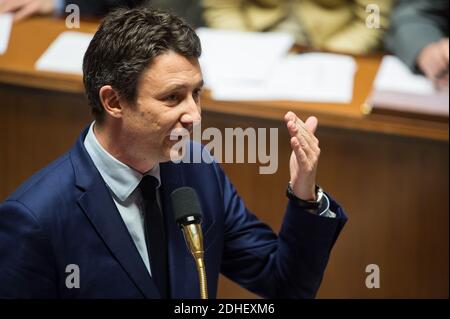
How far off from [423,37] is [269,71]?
0.43m

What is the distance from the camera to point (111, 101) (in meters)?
1.30

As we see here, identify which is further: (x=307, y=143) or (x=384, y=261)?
(x=384, y=261)

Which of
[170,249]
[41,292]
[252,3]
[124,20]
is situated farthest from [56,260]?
[252,3]

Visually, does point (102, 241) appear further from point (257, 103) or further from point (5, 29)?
point (5, 29)

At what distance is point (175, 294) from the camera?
4.56 ft

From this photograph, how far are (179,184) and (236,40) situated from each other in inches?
44.5

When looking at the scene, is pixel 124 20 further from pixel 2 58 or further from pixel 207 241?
pixel 2 58

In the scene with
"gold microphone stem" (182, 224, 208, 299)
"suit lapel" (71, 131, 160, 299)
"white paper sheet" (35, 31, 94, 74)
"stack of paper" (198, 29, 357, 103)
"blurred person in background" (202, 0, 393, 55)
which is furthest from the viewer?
"blurred person in background" (202, 0, 393, 55)

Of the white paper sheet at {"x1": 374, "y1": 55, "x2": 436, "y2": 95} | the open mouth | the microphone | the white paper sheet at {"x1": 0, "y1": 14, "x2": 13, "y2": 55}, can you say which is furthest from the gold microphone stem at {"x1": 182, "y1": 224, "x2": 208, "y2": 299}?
the white paper sheet at {"x1": 0, "y1": 14, "x2": 13, "y2": 55}

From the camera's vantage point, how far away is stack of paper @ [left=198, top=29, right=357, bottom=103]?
227cm

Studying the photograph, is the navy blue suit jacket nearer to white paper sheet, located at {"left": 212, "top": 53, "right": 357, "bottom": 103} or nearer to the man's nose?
the man's nose

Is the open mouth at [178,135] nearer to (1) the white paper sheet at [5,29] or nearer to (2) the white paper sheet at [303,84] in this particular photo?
(2) the white paper sheet at [303,84]

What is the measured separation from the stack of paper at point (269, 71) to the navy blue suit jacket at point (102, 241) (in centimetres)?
80

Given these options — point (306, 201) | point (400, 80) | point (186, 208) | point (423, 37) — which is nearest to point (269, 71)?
point (400, 80)
